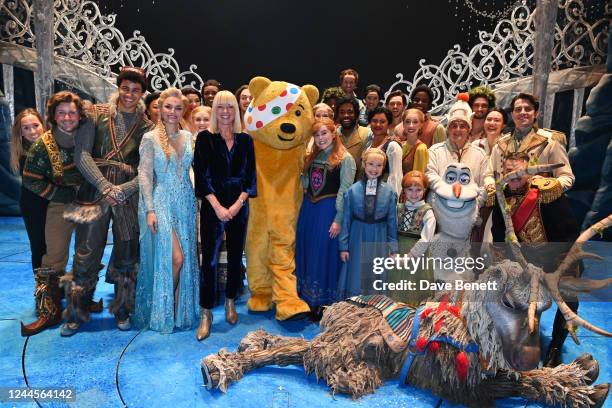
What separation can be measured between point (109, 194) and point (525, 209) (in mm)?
2922

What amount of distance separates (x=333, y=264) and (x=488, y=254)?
1.36 meters

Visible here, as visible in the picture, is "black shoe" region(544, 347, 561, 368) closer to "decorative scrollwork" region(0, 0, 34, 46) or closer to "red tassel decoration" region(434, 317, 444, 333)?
"red tassel decoration" region(434, 317, 444, 333)

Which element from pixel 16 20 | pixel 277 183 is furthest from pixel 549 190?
pixel 16 20

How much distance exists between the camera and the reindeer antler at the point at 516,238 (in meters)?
2.24

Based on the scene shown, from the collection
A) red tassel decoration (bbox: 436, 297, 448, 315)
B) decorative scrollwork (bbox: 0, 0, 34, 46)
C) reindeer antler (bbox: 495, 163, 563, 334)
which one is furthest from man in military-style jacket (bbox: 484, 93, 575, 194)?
decorative scrollwork (bbox: 0, 0, 34, 46)

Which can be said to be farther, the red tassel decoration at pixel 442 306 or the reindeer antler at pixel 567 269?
the red tassel decoration at pixel 442 306

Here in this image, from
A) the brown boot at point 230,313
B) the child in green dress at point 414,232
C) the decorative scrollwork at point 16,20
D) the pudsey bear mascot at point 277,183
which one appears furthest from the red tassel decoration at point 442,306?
the decorative scrollwork at point 16,20

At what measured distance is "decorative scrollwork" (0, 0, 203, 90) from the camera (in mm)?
6449

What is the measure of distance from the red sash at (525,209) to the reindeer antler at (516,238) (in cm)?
12

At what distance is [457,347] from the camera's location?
2502 millimetres

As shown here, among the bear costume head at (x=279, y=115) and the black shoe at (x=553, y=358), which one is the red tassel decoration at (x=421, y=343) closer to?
the black shoe at (x=553, y=358)

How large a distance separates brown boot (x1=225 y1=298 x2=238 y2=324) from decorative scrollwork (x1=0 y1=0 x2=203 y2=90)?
3740mm

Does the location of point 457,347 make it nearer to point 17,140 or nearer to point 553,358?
point 553,358

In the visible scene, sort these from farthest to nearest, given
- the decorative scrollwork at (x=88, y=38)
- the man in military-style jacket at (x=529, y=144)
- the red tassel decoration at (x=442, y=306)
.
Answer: the decorative scrollwork at (x=88, y=38) → the man in military-style jacket at (x=529, y=144) → the red tassel decoration at (x=442, y=306)
